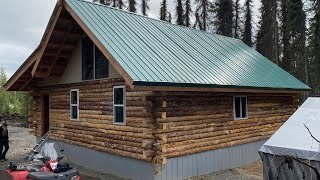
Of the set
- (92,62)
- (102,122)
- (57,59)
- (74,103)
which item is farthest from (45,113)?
(102,122)

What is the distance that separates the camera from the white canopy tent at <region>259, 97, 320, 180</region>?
7078 mm

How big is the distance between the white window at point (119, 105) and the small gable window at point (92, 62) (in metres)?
0.90

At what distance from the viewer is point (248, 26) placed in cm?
3616

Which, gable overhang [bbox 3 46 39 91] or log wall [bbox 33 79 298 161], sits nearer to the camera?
log wall [bbox 33 79 298 161]

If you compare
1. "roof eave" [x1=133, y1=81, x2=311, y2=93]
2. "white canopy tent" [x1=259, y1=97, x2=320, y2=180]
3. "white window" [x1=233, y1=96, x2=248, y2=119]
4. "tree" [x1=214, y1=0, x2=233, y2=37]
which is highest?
"tree" [x1=214, y1=0, x2=233, y2=37]

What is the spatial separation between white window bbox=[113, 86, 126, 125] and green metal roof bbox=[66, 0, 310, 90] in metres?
1.49

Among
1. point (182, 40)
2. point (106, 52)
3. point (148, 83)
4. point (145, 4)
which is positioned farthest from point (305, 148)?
point (145, 4)

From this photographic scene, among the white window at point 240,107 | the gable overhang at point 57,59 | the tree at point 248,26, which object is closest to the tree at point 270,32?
the tree at point 248,26

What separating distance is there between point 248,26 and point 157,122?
2922 cm

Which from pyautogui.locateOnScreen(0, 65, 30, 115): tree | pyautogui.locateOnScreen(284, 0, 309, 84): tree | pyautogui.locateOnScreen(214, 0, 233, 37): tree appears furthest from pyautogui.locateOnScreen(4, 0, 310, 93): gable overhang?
pyautogui.locateOnScreen(0, 65, 30, 115): tree

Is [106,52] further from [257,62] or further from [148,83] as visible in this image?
[257,62]

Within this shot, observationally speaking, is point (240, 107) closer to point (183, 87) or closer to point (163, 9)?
point (183, 87)

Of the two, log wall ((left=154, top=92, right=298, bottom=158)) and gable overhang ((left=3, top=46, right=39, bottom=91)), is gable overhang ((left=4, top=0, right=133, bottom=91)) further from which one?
log wall ((left=154, top=92, right=298, bottom=158))

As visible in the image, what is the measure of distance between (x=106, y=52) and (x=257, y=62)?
9367 millimetres
